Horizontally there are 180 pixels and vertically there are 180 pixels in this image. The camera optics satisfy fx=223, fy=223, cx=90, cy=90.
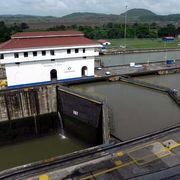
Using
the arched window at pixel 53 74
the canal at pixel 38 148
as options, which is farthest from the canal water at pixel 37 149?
the arched window at pixel 53 74

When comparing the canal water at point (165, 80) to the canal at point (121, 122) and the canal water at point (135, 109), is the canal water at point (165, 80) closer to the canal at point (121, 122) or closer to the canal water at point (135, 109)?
the canal water at point (135, 109)

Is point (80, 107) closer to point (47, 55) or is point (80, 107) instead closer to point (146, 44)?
point (47, 55)

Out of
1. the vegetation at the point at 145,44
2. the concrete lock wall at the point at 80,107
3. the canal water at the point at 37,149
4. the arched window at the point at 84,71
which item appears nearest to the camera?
the canal water at the point at 37,149

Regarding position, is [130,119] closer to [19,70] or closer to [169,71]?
[19,70]

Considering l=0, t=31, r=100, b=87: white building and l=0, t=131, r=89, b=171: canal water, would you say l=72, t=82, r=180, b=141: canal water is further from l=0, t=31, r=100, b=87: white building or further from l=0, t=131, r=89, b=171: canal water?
l=0, t=131, r=89, b=171: canal water

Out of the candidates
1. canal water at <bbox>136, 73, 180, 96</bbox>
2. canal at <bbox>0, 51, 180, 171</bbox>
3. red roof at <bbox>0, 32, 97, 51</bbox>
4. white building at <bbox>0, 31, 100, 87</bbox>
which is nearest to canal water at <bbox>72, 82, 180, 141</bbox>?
canal at <bbox>0, 51, 180, 171</bbox>

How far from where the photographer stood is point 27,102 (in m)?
Result: 23.4

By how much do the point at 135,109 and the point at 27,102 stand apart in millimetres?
11123

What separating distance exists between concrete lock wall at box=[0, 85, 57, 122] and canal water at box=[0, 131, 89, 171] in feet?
10.3

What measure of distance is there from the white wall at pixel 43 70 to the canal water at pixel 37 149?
8688mm

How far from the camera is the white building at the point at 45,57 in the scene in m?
26.7

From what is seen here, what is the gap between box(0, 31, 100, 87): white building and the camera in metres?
26.7

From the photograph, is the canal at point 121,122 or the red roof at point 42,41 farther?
the red roof at point 42,41

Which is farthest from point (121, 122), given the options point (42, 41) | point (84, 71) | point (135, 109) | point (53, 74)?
point (42, 41)
